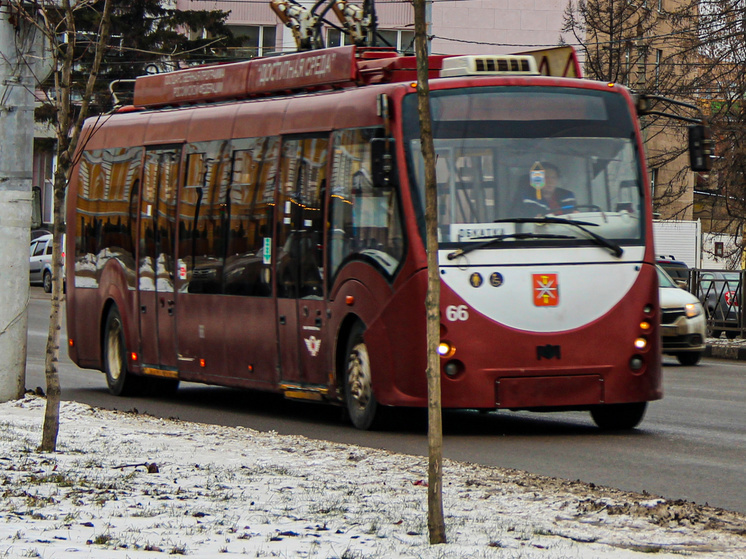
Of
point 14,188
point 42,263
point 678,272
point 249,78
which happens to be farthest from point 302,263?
point 42,263

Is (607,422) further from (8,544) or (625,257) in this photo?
(8,544)

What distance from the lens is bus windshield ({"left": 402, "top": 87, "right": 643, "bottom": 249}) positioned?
39.5ft

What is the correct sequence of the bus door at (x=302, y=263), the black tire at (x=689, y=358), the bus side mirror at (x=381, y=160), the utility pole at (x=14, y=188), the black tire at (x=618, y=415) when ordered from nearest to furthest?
the bus side mirror at (x=381, y=160) < the black tire at (x=618, y=415) < the bus door at (x=302, y=263) < the utility pole at (x=14, y=188) < the black tire at (x=689, y=358)

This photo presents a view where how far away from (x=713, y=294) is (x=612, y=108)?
1561 centimetres

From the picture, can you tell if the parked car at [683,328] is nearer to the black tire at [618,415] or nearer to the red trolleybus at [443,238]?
the black tire at [618,415]

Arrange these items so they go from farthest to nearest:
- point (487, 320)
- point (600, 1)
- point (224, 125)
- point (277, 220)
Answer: point (600, 1) < point (224, 125) < point (277, 220) < point (487, 320)

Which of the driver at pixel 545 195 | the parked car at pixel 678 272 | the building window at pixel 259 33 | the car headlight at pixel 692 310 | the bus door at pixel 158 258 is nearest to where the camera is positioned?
the driver at pixel 545 195

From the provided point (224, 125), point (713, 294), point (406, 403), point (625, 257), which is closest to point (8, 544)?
point (406, 403)

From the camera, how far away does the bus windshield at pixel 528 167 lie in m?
12.1

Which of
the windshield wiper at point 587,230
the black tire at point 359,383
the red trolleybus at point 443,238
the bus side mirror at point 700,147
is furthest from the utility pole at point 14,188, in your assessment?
the bus side mirror at point 700,147

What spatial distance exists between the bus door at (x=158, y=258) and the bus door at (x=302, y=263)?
231 centimetres

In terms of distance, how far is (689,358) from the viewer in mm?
23438

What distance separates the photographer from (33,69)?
15.2 meters

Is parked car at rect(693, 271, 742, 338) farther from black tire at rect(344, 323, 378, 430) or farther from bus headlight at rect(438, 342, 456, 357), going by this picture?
bus headlight at rect(438, 342, 456, 357)
